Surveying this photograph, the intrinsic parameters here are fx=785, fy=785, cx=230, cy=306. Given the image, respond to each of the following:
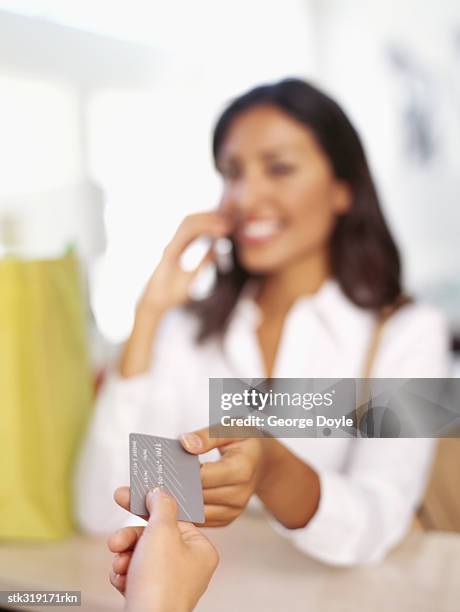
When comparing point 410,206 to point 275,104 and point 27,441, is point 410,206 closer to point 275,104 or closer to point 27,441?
point 275,104

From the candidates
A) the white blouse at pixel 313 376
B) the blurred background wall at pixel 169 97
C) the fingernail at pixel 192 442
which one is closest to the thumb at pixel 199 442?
the fingernail at pixel 192 442

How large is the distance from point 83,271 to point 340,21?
28 cm

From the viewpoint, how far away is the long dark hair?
0.57 m

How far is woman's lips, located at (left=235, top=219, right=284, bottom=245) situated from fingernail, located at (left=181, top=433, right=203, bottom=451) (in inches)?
9.0

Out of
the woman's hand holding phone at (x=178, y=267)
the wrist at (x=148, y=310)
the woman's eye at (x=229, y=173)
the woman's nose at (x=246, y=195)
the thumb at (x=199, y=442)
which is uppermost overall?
the woman's eye at (x=229, y=173)

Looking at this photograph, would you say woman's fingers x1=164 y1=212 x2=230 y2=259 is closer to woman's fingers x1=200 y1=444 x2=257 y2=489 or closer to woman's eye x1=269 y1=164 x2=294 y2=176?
woman's eye x1=269 y1=164 x2=294 y2=176

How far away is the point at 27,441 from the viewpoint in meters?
0.62

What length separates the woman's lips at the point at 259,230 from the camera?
588 mm

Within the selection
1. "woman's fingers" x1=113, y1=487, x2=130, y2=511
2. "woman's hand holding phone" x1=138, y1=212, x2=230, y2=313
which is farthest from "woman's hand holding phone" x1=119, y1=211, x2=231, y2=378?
"woman's fingers" x1=113, y1=487, x2=130, y2=511

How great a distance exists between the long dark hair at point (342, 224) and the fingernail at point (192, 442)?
24 cm

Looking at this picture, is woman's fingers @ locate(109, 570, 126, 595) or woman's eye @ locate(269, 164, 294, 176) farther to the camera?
woman's eye @ locate(269, 164, 294, 176)

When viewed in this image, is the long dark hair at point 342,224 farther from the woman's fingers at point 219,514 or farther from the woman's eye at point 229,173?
the woman's fingers at point 219,514

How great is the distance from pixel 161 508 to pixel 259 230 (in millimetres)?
283

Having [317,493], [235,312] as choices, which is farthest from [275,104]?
[317,493]
